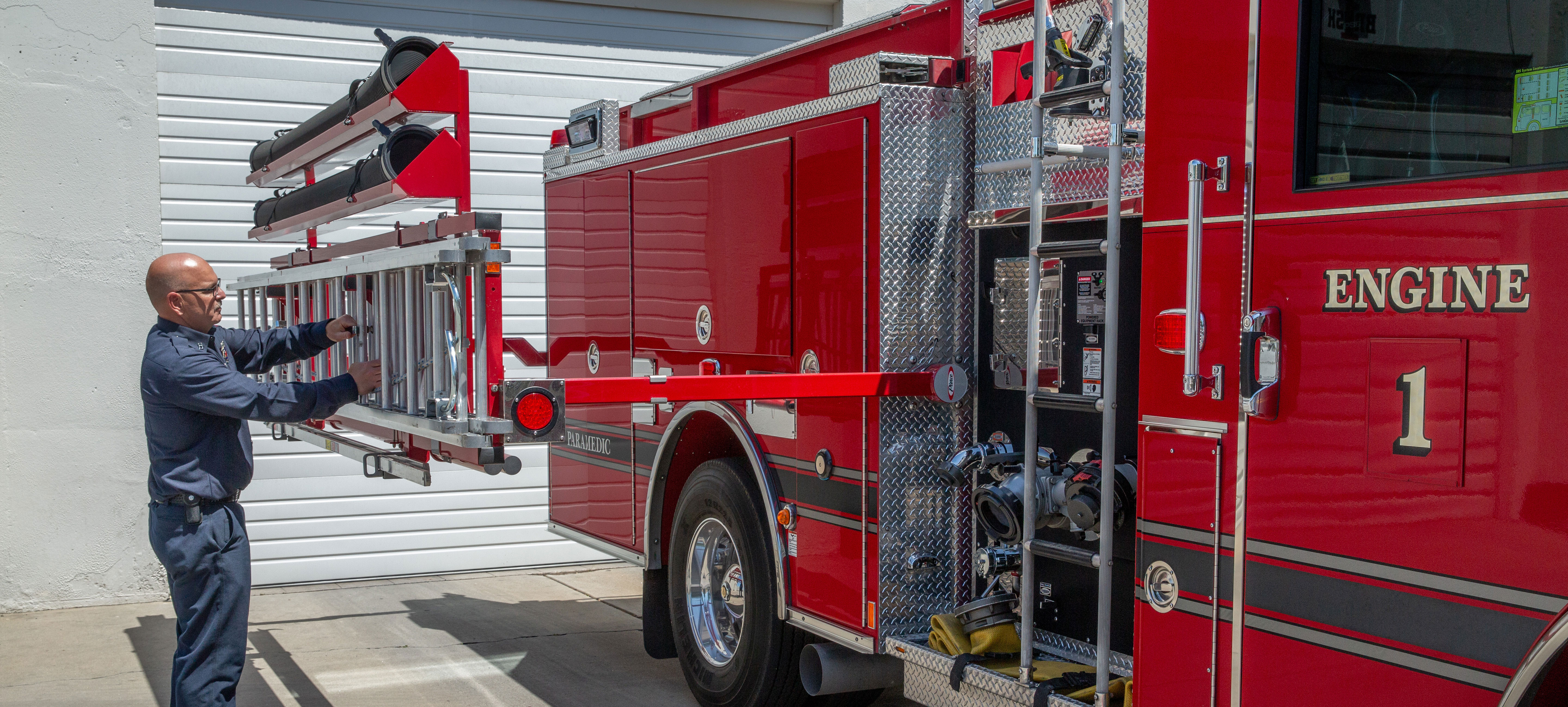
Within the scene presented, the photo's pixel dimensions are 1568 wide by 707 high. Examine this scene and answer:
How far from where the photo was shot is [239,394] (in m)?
4.18

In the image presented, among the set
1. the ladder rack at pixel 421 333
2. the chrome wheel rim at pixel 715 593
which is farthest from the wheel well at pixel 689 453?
the ladder rack at pixel 421 333

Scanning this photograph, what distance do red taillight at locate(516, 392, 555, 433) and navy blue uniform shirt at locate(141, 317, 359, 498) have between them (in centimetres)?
82

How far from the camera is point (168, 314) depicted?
4.32 meters

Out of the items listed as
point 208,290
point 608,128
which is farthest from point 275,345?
point 608,128

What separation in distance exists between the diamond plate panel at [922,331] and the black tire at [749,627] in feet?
2.42

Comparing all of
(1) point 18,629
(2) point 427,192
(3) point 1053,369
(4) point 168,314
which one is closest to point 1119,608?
(3) point 1053,369

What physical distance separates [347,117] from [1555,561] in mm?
4149

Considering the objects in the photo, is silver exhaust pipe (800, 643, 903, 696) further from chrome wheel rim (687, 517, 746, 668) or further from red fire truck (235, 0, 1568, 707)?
chrome wheel rim (687, 517, 746, 668)

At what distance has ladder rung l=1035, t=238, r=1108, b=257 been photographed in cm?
341

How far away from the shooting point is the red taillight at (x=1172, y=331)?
297 cm

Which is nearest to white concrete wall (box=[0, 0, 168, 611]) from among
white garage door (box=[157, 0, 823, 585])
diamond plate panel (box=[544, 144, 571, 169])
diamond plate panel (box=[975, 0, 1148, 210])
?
white garage door (box=[157, 0, 823, 585])

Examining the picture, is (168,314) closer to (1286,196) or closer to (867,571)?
(867,571)

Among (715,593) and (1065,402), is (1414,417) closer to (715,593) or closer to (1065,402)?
(1065,402)

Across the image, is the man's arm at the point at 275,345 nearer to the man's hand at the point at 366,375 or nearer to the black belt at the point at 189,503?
the man's hand at the point at 366,375
